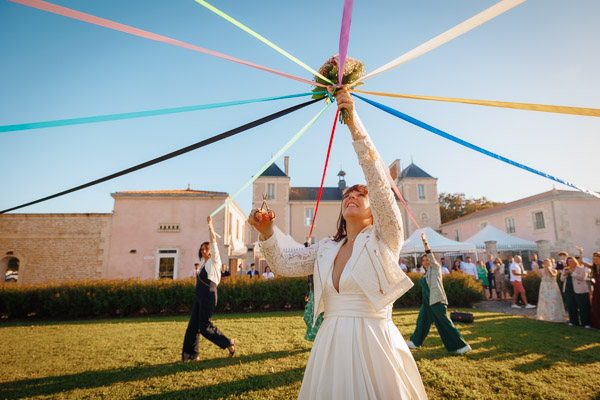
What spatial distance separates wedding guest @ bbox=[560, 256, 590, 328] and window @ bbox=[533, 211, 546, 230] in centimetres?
2239

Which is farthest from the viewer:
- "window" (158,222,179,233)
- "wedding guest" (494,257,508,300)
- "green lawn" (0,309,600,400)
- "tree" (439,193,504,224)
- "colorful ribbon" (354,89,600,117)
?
"tree" (439,193,504,224)

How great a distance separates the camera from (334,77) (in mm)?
2398

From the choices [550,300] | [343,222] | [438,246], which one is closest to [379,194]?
[343,222]

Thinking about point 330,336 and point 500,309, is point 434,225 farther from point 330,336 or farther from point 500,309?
point 330,336

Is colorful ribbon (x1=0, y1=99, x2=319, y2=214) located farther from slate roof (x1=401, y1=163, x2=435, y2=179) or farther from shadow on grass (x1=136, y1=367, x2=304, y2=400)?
slate roof (x1=401, y1=163, x2=435, y2=179)

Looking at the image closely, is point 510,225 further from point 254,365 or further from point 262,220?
point 262,220

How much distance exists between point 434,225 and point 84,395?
35.0 metres

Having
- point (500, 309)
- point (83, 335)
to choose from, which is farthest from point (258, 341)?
point (500, 309)

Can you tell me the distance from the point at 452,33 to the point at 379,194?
47.0 inches

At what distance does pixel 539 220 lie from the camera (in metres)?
27.5

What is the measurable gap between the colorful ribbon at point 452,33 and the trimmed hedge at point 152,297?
10552mm

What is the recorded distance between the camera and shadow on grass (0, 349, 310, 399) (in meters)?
4.25

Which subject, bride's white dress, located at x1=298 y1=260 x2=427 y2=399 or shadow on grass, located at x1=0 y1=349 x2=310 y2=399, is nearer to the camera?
bride's white dress, located at x1=298 y1=260 x2=427 y2=399

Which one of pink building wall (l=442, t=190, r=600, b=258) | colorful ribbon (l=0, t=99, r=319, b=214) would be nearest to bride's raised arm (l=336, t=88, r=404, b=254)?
colorful ribbon (l=0, t=99, r=319, b=214)
